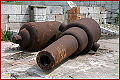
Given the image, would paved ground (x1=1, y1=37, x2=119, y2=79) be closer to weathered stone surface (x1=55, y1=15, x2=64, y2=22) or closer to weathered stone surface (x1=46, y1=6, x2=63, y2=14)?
weathered stone surface (x1=46, y1=6, x2=63, y2=14)

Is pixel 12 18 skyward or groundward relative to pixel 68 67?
skyward

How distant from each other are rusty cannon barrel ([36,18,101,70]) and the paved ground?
0.25 m

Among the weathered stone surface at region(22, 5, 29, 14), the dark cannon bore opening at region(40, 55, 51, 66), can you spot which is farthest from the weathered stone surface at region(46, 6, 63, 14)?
the dark cannon bore opening at region(40, 55, 51, 66)

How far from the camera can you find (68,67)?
15.6ft

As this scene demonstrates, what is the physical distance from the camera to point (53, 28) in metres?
6.83

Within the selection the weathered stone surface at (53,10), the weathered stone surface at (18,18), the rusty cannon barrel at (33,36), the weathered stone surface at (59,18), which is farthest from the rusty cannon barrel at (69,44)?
the weathered stone surface at (59,18)

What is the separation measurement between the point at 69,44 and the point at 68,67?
56cm

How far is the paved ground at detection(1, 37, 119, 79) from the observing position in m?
4.18

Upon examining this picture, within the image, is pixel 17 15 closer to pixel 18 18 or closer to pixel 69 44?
pixel 18 18

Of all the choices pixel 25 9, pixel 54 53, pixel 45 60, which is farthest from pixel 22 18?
pixel 54 53

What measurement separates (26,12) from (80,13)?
4.37 meters

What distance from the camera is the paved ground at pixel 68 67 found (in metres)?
4.18

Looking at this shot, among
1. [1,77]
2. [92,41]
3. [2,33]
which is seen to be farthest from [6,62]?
[2,33]

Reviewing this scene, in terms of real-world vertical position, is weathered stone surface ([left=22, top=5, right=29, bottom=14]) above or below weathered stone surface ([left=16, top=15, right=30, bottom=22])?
above
